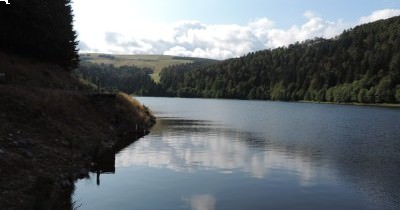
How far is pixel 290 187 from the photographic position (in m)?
30.5

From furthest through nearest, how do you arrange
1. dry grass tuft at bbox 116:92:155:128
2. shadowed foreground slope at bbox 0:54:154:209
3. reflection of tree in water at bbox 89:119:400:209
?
dry grass tuft at bbox 116:92:155:128, reflection of tree in water at bbox 89:119:400:209, shadowed foreground slope at bbox 0:54:154:209

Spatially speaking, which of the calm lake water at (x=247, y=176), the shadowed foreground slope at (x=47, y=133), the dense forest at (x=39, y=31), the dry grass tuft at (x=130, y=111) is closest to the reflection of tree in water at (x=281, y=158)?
the calm lake water at (x=247, y=176)

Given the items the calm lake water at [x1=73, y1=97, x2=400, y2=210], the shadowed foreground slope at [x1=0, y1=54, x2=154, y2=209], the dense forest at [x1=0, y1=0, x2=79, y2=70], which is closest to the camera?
the shadowed foreground slope at [x1=0, y1=54, x2=154, y2=209]

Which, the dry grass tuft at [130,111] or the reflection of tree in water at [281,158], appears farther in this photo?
the dry grass tuft at [130,111]

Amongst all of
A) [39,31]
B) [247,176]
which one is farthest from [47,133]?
[39,31]

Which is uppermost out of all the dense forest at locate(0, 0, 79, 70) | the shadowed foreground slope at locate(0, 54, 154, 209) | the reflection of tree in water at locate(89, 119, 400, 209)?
the dense forest at locate(0, 0, 79, 70)

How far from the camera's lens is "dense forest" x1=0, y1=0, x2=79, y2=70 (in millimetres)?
56719

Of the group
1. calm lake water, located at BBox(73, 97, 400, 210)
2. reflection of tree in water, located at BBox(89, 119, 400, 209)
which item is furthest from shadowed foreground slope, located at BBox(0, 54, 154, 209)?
reflection of tree in water, located at BBox(89, 119, 400, 209)

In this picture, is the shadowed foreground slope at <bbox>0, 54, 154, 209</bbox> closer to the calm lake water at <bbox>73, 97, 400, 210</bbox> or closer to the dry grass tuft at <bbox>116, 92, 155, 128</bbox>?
the dry grass tuft at <bbox>116, 92, 155, 128</bbox>

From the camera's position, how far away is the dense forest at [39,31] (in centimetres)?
5672

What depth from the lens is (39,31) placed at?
2398 inches

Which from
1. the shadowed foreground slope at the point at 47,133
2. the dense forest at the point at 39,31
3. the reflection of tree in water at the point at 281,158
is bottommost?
the reflection of tree in water at the point at 281,158

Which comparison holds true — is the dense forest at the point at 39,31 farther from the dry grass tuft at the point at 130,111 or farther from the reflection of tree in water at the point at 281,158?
the reflection of tree in water at the point at 281,158

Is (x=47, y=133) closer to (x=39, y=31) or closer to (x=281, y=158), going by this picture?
(x=281, y=158)
